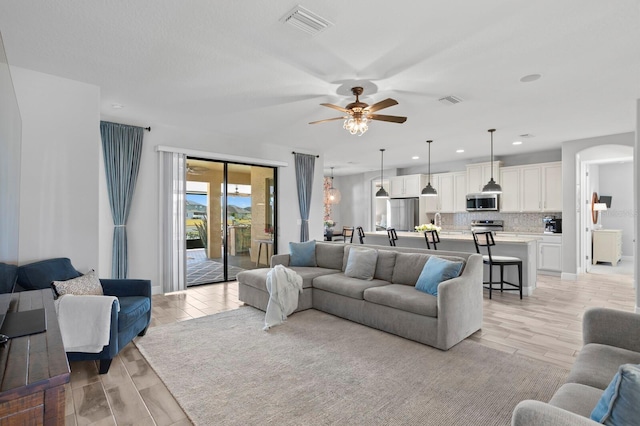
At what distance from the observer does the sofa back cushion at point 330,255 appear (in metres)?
4.89

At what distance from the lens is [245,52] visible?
2955 millimetres

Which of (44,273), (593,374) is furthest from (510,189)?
(44,273)

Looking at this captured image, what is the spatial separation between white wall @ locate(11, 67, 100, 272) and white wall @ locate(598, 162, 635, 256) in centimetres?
1202

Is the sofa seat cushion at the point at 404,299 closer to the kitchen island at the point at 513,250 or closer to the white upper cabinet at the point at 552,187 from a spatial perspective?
the kitchen island at the point at 513,250

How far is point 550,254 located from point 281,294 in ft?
19.8

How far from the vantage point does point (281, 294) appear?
3.95 metres

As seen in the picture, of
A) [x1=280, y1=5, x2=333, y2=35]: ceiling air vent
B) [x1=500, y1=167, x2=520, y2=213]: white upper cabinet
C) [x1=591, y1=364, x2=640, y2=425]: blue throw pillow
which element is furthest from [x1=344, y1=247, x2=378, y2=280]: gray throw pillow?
[x1=500, y1=167, x2=520, y2=213]: white upper cabinet

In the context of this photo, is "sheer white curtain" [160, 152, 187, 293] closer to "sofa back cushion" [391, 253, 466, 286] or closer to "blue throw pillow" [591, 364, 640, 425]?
"sofa back cushion" [391, 253, 466, 286]

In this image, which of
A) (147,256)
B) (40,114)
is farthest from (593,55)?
(147,256)

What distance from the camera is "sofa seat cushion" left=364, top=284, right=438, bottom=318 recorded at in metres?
3.17

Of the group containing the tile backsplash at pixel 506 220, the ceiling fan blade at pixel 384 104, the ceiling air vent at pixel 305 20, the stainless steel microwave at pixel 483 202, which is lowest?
the tile backsplash at pixel 506 220

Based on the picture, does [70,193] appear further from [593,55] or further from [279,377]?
[593,55]

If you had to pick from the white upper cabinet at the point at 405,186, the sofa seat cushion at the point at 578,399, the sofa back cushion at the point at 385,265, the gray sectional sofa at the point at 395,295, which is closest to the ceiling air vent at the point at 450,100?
the gray sectional sofa at the point at 395,295

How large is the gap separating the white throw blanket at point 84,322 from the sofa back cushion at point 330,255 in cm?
298
